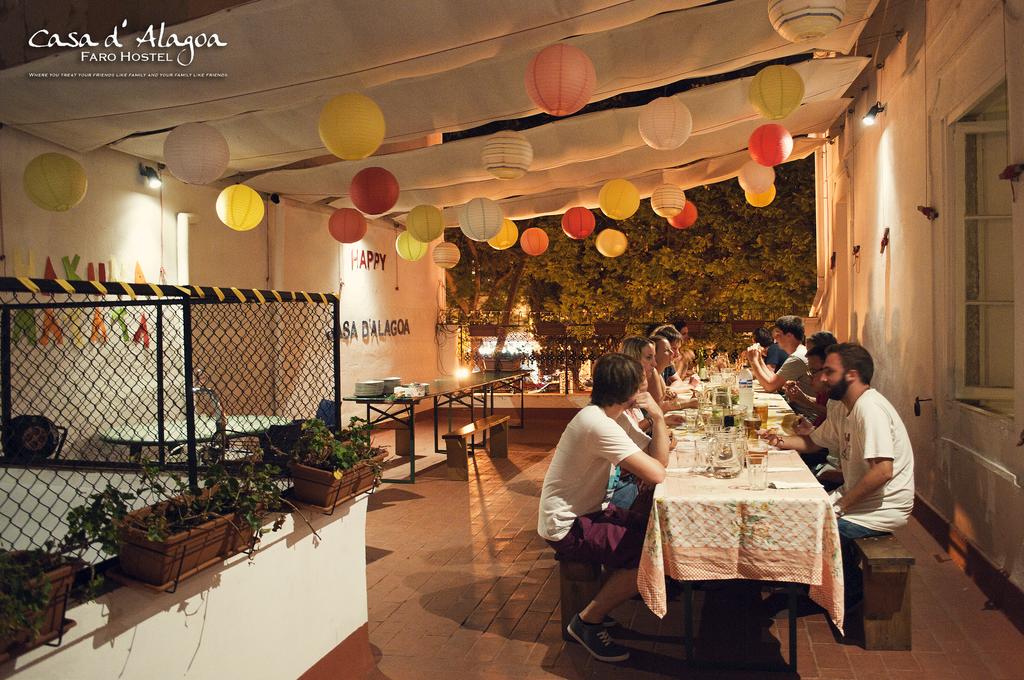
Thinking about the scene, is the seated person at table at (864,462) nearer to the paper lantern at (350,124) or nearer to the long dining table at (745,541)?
the long dining table at (745,541)

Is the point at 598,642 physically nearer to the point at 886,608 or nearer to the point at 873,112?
the point at 886,608

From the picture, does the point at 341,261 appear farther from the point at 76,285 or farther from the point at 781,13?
the point at 76,285

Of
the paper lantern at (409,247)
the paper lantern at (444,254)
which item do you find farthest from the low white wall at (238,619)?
the paper lantern at (444,254)

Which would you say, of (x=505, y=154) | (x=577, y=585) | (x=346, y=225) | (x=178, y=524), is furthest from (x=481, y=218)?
(x=178, y=524)

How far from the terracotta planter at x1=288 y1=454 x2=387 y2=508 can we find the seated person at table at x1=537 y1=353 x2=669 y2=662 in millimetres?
893

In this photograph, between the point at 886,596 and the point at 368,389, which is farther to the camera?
the point at 368,389

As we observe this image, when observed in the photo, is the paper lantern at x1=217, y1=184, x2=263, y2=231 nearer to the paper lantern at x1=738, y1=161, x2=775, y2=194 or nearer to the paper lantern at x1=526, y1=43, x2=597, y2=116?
the paper lantern at x1=526, y1=43, x2=597, y2=116

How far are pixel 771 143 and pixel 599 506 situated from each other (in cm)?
414

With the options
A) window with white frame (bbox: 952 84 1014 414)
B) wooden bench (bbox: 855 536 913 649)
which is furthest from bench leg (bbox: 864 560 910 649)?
window with white frame (bbox: 952 84 1014 414)

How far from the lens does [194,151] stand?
536 centimetres

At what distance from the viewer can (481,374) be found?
1043 cm

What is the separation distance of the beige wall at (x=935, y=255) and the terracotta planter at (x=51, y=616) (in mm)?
4058

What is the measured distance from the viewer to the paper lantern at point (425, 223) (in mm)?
8328

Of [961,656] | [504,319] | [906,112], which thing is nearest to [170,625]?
[961,656]
